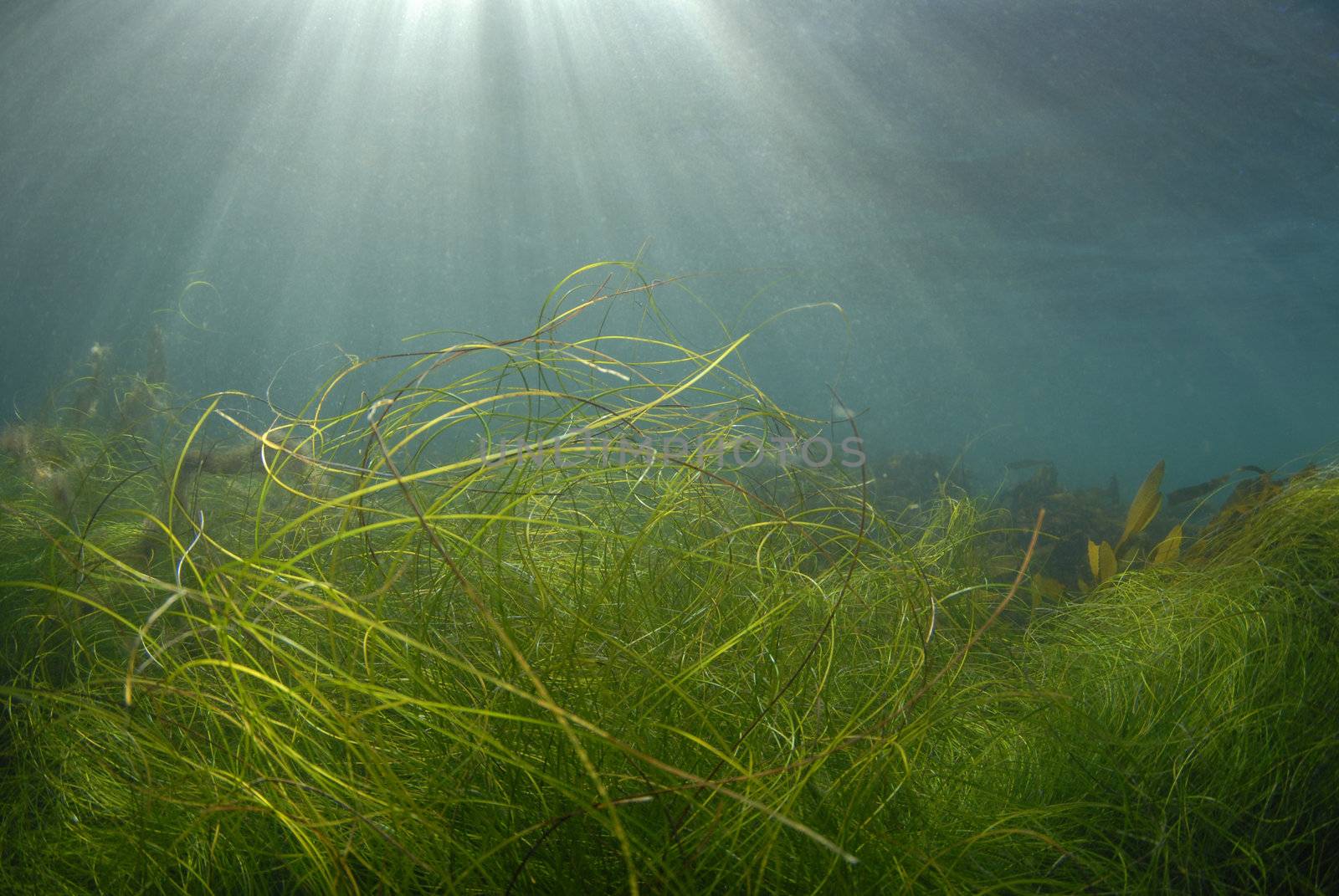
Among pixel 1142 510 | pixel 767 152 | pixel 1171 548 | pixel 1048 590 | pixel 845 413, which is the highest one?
pixel 845 413

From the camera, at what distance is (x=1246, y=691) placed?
6.27 ft

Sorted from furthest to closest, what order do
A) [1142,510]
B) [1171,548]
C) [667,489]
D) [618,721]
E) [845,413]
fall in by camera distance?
[1142,510] < [1171,548] < [667,489] < [845,413] < [618,721]

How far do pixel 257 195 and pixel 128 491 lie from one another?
4375 centimetres

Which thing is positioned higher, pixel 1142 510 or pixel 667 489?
pixel 667 489

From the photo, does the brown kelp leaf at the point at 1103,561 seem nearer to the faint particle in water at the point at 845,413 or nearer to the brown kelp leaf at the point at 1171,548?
the brown kelp leaf at the point at 1171,548

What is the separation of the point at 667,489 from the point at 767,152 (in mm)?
22983

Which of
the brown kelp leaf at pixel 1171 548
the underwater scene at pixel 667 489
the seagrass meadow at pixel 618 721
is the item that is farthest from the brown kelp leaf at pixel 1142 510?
the seagrass meadow at pixel 618 721

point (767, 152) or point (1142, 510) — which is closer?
point (1142, 510)

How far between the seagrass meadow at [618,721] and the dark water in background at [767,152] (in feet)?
2.70

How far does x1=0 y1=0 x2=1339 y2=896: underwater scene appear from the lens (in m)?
1.34

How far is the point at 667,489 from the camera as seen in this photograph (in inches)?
88.2

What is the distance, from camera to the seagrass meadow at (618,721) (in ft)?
3.96

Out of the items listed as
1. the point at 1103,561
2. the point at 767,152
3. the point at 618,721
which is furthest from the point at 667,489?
the point at 767,152

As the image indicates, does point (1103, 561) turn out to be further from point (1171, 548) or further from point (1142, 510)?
point (1142, 510)
